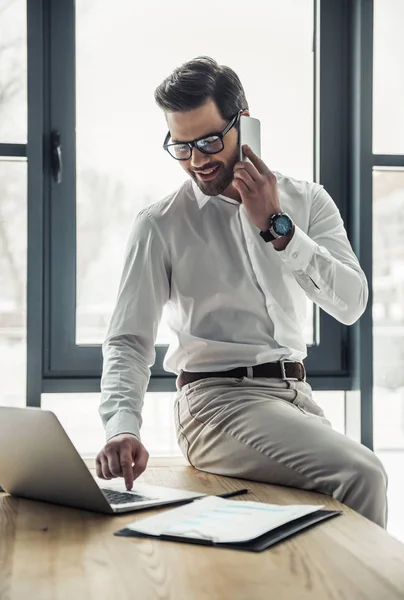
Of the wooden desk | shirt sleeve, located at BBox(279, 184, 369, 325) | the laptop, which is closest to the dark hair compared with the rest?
shirt sleeve, located at BBox(279, 184, 369, 325)

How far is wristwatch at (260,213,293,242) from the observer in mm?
1908

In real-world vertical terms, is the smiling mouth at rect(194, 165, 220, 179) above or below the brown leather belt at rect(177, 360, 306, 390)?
above

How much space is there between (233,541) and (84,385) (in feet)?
4.75

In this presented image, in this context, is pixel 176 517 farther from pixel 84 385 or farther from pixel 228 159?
pixel 84 385

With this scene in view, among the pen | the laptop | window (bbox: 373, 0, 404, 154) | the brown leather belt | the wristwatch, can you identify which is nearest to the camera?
the laptop

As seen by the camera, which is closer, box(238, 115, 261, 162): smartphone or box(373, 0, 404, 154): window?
box(238, 115, 261, 162): smartphone

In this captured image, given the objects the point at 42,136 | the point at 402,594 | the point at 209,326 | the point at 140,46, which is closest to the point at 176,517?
the point at 402,594

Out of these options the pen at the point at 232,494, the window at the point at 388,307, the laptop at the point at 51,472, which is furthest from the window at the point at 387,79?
the laptop at the point at 51,472

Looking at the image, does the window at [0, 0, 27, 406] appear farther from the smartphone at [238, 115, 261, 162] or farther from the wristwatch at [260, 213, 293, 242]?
the wristwatch at [260, 213, 293, 242]

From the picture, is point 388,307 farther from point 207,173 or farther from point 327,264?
point 207,173

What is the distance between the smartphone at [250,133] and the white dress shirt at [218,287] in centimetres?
16

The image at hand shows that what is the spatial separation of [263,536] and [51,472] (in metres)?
0.43

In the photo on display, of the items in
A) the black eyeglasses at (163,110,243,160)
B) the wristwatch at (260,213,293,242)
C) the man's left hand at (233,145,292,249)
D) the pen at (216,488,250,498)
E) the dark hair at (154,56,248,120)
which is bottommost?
the pen at (216,488,250,498)

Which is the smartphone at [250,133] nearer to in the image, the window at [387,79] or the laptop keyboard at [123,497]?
the window at [387,79]
